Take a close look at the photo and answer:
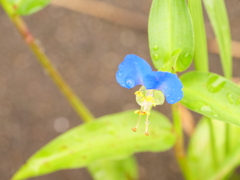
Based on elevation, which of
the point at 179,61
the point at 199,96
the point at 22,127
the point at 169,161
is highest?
the point at 179,61

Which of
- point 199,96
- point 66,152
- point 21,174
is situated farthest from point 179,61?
point 21,174

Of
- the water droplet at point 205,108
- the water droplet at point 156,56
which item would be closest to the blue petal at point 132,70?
the water droplet at point 156,56

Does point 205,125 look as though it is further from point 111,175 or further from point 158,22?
point 158,22

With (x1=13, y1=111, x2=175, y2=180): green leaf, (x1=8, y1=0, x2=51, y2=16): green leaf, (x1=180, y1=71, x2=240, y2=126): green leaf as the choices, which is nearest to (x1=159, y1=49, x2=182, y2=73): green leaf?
(x1=180, y1=71, x2=240, y2=126): green leaf

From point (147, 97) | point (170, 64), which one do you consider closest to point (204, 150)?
point (147, 97)

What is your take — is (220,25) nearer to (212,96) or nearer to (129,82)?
(212,96)
